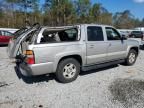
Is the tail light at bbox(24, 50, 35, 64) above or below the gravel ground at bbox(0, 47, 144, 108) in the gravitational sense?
above

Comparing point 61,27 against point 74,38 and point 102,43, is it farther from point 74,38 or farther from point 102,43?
point 102,43

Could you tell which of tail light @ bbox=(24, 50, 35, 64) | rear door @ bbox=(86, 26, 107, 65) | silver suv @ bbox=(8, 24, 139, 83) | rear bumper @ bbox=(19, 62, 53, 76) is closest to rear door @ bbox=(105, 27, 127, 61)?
silver suv @ bbox=(8, 24, 139, 83)

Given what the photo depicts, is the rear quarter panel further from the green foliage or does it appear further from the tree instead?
the tree

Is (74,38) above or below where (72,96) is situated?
above

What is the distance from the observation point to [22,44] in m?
5.60

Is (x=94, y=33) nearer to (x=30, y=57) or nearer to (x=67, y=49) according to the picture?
(x=67, y=49)

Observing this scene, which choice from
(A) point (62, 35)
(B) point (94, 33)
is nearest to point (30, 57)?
(A) point (62, 35)

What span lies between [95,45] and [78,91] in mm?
1823

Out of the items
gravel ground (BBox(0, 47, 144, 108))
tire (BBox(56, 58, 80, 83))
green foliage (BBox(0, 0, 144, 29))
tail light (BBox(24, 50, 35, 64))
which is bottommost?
gravel ground (BBox(0, 47, 144, 108))

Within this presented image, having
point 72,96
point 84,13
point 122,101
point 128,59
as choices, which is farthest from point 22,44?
point 84,13

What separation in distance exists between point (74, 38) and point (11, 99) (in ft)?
8.87

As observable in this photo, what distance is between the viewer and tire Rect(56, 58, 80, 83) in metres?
5.58

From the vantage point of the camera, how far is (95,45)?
619 centimetres

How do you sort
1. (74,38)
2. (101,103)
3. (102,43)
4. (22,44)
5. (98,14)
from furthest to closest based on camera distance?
1. (98,14)
2. (102,43)
3. (74,38)
4. (22,44)
5. (101,103)
